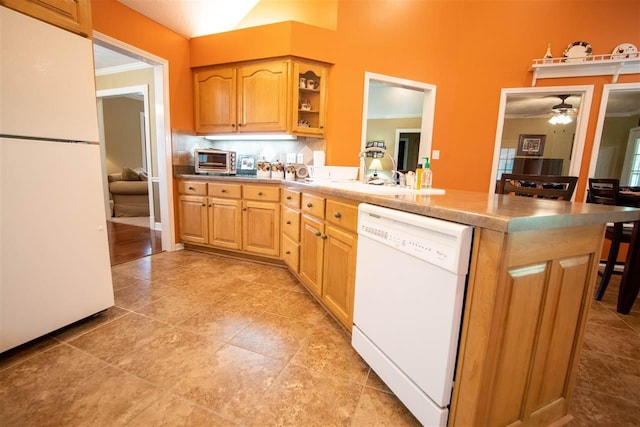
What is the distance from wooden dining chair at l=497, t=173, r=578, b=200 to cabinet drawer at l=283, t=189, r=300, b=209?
1517mm

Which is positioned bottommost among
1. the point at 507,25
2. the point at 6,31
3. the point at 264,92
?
the point at 6,31

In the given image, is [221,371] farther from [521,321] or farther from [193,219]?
[193,219]

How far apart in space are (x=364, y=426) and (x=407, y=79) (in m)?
3.25

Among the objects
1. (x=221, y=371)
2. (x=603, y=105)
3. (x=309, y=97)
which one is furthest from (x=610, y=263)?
(x=309, y=97)

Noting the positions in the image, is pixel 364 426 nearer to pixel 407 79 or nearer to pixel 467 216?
pixel 467 216

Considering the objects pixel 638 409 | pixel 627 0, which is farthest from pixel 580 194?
pixel 638 409

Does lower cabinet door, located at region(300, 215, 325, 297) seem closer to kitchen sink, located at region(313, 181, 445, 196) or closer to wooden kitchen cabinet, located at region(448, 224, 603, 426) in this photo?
kitchen sink, located at region(313, 181, 445, 196)

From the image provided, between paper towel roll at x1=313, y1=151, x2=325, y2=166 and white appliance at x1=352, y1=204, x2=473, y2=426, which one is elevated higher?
paper towel roll at x1=313, y1=151, x2=325, y2=166

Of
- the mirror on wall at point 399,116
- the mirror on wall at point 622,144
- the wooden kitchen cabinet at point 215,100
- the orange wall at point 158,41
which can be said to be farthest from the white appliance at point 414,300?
the mirror on wall at point 622,144

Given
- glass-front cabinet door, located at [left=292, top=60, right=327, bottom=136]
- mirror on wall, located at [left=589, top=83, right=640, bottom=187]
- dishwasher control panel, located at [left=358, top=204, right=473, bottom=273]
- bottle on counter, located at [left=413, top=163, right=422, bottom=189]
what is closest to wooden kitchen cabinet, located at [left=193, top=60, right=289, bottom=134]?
glass-front cabinet door, located at [left=292, top=60, right=327, bottom=136]

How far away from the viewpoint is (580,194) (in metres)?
3.13

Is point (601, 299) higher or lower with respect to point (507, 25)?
lower

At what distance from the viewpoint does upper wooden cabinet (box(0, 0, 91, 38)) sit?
1.31 meters

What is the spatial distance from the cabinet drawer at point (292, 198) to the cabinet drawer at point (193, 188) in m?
1.01
